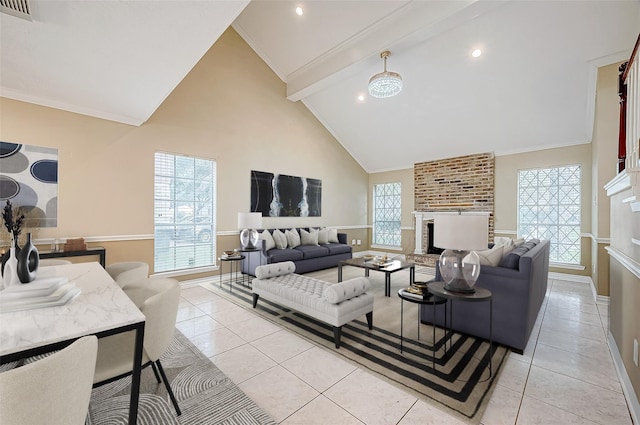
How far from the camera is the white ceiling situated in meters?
2.08

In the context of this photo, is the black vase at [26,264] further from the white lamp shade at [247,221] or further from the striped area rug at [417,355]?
the white lamp shade at [247,221]

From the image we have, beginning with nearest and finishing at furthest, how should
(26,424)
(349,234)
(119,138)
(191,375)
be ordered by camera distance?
(26,424)
(191,375)
(119,138)
(349,234)

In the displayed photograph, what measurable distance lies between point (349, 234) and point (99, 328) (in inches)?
263

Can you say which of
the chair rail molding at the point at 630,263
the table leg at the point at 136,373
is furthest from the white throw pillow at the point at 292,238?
the chair rail molding at the point at 630,263

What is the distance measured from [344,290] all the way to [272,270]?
1189mm

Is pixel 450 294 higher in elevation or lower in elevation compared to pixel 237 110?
lower

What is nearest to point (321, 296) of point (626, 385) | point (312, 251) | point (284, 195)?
point (626, 385)

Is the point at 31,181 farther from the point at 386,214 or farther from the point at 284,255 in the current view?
the point at 386,214

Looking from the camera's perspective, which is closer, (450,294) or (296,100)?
(450,294)

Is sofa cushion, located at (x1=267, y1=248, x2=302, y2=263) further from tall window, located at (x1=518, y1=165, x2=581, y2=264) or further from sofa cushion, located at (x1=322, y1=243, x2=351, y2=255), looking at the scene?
tall window, located at (x1=518, y1=165, x2=581, y2=264)

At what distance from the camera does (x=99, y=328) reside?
1.15 metres

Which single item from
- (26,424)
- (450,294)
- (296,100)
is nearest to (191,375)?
(26,424)

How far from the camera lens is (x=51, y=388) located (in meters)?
0.83

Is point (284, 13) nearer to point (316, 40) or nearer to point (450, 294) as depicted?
point (316, 40)
